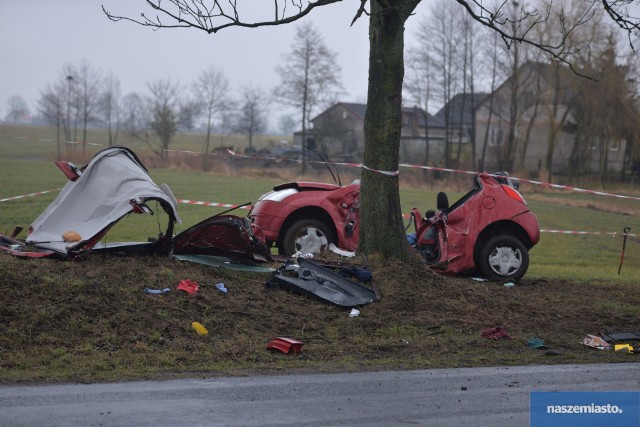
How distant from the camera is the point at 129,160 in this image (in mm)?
10641

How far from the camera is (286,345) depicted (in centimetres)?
773

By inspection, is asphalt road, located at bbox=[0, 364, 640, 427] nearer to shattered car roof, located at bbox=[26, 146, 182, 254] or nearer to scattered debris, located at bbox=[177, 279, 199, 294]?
scattered debris, located at bbox=[177, 279, 199, 294]

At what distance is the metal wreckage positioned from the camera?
385 inches

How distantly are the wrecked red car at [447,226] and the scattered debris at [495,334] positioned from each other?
3185 millimetres

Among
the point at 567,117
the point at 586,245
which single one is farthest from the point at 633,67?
the point at 586,245

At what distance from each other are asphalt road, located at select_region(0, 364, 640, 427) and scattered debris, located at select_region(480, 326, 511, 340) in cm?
143

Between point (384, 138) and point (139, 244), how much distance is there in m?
3.32

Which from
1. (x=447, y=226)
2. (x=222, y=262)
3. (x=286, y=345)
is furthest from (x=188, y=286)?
(x=447, y=226)

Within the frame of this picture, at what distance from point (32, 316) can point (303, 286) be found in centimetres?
308

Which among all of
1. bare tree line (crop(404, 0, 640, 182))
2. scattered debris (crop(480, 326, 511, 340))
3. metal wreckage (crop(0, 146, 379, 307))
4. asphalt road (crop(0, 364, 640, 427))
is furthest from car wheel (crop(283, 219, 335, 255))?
bare tree line (crop(404, 0, 640, 182))

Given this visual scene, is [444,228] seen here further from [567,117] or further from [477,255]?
[567,117]

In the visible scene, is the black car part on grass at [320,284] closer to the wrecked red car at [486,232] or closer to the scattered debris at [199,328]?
the scattered debris at [199,328]

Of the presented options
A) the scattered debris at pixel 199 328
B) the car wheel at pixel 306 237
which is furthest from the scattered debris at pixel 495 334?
the car wheel at pixel 306 237

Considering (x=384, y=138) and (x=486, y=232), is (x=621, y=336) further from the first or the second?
(x=384, y=138)
